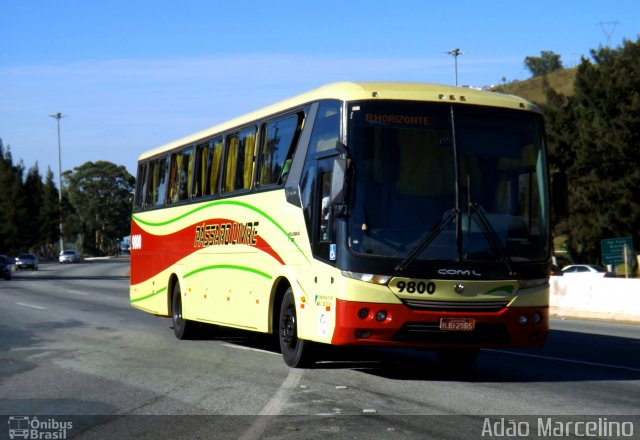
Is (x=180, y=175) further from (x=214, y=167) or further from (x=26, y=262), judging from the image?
(x=26, y=262)

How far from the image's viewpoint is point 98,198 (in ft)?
465

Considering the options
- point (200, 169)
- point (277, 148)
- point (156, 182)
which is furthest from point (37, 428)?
point (156, 182)

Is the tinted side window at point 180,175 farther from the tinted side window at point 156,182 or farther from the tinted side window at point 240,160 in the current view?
the tinted side window at point 240,160

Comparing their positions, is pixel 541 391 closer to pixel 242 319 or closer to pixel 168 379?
pixel 168 379

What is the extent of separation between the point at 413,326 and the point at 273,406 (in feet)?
7.48

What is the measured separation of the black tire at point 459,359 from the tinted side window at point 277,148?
3.20m

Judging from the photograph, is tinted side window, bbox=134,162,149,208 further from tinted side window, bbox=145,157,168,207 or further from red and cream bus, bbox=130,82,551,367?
red and cream bus, bbox=130,82,551,367

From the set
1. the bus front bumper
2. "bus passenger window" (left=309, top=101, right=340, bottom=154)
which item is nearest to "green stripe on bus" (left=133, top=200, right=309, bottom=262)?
"bus passenger window" (left=309, top=101, right=340, bottom=154)

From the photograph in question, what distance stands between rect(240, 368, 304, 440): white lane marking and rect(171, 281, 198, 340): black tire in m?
5.39

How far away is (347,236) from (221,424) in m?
3.28

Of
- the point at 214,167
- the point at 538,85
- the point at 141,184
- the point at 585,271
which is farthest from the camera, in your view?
the point at 538,85

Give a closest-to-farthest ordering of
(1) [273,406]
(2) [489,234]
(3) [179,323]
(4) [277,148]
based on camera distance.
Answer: (1) [273,406]
(2) [489,234]
(4) [277,148]
(3) [179,323]

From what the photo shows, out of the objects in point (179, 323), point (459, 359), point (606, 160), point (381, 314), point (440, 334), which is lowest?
point (459, 359)

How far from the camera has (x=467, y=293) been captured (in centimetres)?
1171
